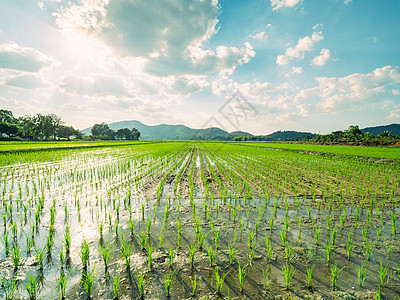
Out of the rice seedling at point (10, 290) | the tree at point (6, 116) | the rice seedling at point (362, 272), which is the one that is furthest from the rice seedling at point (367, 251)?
the tree at point (6, 116)

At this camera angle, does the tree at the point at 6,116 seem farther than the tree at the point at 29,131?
Yes

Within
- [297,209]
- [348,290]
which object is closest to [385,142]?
[297,209]

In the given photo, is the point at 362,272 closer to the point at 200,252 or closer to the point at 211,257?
the point at 211,257

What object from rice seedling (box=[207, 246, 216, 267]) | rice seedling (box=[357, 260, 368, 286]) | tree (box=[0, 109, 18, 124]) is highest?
tree (box=[0, 109, 18, 124])

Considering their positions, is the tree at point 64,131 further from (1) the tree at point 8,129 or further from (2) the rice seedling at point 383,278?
(2) the rice seedling at point 383,278

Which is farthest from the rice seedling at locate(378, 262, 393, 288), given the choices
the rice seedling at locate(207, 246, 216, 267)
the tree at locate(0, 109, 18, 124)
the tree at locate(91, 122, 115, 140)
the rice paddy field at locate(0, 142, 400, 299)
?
the tree at locate(91, 122, 115, 140)

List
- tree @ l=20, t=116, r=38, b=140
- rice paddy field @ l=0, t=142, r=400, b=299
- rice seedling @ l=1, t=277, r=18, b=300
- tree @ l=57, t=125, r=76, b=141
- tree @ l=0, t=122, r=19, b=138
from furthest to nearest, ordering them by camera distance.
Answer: tree @ l=57, t=125, r=76, b=141
tree @ l=20, t=116, r=38, b=140
tree @ l=0, t=122, r=19, b=138
rice paddy field @ l=0, t=142, r=400, b=299
rice seedling @ l=1, t=277, r=18, b=300

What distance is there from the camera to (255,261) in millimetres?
2818

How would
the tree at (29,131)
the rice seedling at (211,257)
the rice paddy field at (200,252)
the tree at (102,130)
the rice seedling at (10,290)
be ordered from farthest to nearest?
the tree at (102,130) → the tree at (29,131) → the rice seedling at (211,257) → the rice paddy field at (200,252) → the rice seedling at (10,290)

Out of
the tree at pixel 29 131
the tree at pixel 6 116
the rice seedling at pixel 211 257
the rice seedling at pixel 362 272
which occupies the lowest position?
the rice seedling at pixel 362 272

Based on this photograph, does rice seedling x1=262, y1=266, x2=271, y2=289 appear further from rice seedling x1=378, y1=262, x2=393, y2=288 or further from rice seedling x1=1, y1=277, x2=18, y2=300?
rice seedling x1=1, y1=277, x2=18, y2=300

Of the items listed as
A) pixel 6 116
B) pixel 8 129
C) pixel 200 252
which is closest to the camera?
pixel 200 252

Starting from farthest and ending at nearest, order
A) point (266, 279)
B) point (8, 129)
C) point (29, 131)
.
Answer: point (29, 131)
point (8, 129)
point (266, 279)

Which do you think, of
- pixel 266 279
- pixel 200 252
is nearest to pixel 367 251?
pixel 266 279
